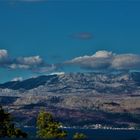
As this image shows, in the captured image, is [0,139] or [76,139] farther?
[76,139]

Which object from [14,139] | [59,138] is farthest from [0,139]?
[59,138]

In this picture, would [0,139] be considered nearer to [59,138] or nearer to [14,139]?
[14,139]

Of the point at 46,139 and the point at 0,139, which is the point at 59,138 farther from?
the point at 0,139

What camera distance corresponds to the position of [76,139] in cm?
19875

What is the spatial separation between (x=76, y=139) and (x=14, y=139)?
21424 millimetres

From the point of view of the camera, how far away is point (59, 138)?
199 metres

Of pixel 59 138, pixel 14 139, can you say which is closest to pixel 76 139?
pixel 59 138

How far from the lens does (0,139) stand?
7215 inches

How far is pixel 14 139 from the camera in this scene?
18812 cm

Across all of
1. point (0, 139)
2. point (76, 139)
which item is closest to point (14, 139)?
point (0, 139)

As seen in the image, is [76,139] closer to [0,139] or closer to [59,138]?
[59,138]

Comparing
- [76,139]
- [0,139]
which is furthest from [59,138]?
[0,139]

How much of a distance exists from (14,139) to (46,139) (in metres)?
11.2

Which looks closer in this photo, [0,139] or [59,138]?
[0,139]
